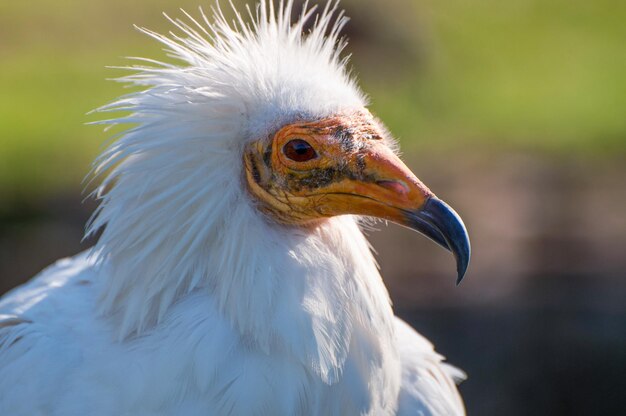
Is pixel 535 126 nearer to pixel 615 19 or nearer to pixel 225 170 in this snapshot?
pixel 615 19

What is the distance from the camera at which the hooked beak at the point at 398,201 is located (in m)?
3.55

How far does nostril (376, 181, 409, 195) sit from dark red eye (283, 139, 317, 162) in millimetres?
299

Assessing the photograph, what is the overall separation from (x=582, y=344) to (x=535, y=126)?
170 inches

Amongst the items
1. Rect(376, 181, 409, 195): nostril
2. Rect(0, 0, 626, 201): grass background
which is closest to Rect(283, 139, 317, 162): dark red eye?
Rect(376, 181, 409, 195): nostril

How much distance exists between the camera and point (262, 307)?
3641 millimetres

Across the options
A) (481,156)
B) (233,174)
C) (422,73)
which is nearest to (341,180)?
(233,174)

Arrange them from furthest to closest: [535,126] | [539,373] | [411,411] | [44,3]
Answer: [44,3] < [535,126] < [539,373] < [411,411]

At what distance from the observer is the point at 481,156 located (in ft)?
34.4

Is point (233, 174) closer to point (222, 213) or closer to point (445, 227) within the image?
point (222, 213)

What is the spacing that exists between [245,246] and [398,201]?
58 cm

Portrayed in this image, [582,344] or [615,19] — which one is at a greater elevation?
[615,19]

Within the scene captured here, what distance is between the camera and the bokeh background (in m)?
7.66

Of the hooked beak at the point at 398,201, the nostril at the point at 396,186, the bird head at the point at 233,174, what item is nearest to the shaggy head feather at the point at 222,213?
the bird head at the point at 233,174

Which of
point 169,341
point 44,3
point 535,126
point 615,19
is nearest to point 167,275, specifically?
point 169,341
